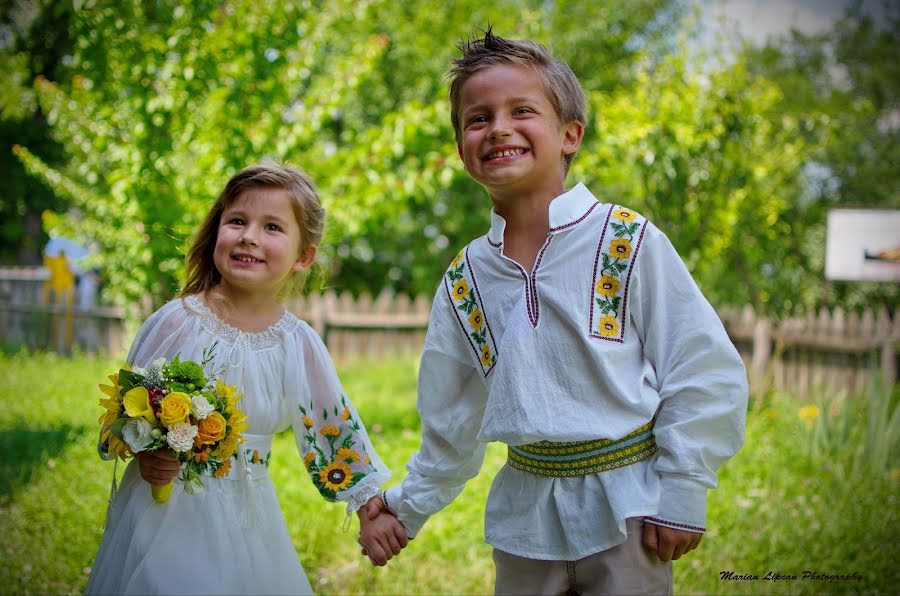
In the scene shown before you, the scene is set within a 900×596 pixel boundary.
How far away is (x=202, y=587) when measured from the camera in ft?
6.40

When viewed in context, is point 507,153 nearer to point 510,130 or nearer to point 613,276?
point 510,130

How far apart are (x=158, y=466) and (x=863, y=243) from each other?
6.29 metres

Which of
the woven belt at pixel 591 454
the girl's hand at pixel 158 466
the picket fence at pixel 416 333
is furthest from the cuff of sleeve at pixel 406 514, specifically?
the picket fence at pixel 416 333

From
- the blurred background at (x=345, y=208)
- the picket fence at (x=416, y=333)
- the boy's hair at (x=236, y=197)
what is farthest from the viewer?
the picket fence at (x=416, y=333)

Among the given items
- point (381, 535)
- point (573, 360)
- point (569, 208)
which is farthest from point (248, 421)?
point (569, 208)

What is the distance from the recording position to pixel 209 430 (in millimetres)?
1872

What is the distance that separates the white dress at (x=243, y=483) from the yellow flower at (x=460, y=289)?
524 millimetres

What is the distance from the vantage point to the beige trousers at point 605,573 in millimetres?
1704

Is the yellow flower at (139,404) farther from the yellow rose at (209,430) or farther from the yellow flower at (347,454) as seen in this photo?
the yellow flower at (347,454)

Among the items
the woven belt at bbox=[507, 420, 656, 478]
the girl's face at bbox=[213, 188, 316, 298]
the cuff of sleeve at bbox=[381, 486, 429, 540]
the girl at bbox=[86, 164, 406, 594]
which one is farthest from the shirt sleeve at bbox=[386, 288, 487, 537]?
the girl's face at bbox=[213, 188, 316, 298]

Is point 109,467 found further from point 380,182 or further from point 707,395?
point 707,395

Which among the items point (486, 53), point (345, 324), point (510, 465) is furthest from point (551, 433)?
point (345, 324)

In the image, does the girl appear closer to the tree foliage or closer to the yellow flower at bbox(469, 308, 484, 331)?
the yellow flower at bbox(469, 308, 484, 331)

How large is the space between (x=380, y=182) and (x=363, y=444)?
354cm
